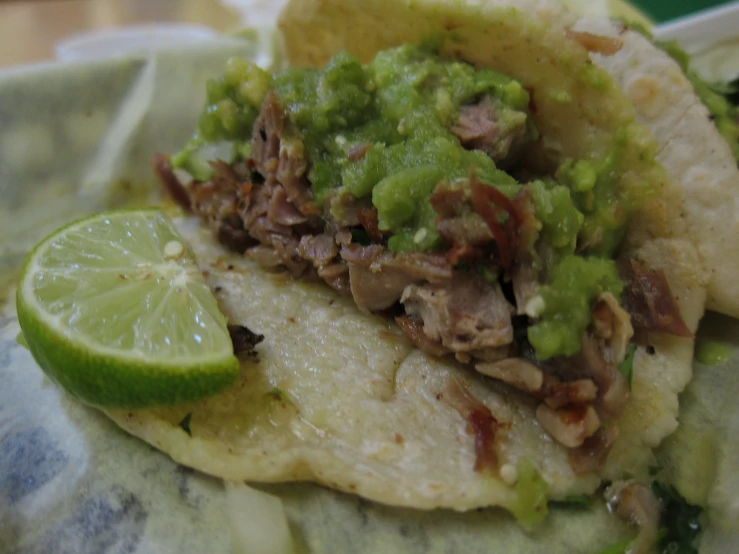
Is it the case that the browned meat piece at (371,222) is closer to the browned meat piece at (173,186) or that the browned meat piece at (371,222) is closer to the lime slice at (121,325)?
the lime slice at (121,325)

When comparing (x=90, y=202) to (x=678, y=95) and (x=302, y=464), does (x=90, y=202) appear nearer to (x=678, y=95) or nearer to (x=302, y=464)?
(x=302, y=464)

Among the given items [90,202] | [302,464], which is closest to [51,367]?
[302,464]

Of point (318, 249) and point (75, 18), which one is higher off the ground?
point (318, 249)

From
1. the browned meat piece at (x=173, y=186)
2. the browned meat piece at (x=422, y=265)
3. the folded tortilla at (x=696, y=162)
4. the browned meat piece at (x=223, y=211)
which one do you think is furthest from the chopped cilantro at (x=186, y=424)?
the folded tortilla at (x=696, y=162)

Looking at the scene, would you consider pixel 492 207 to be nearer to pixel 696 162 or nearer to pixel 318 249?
pixel 318 249

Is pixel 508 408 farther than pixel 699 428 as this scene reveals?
No

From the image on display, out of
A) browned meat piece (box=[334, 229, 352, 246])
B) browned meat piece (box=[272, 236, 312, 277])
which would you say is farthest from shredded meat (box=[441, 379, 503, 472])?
browned meat piece (box=[272, 236, 312, 277])

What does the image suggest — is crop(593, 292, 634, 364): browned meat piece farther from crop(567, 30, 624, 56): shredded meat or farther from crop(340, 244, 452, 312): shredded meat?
crop(567, 30, 624, 56): shredded meat

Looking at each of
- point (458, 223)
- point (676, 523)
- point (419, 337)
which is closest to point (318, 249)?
point (419, 337)
